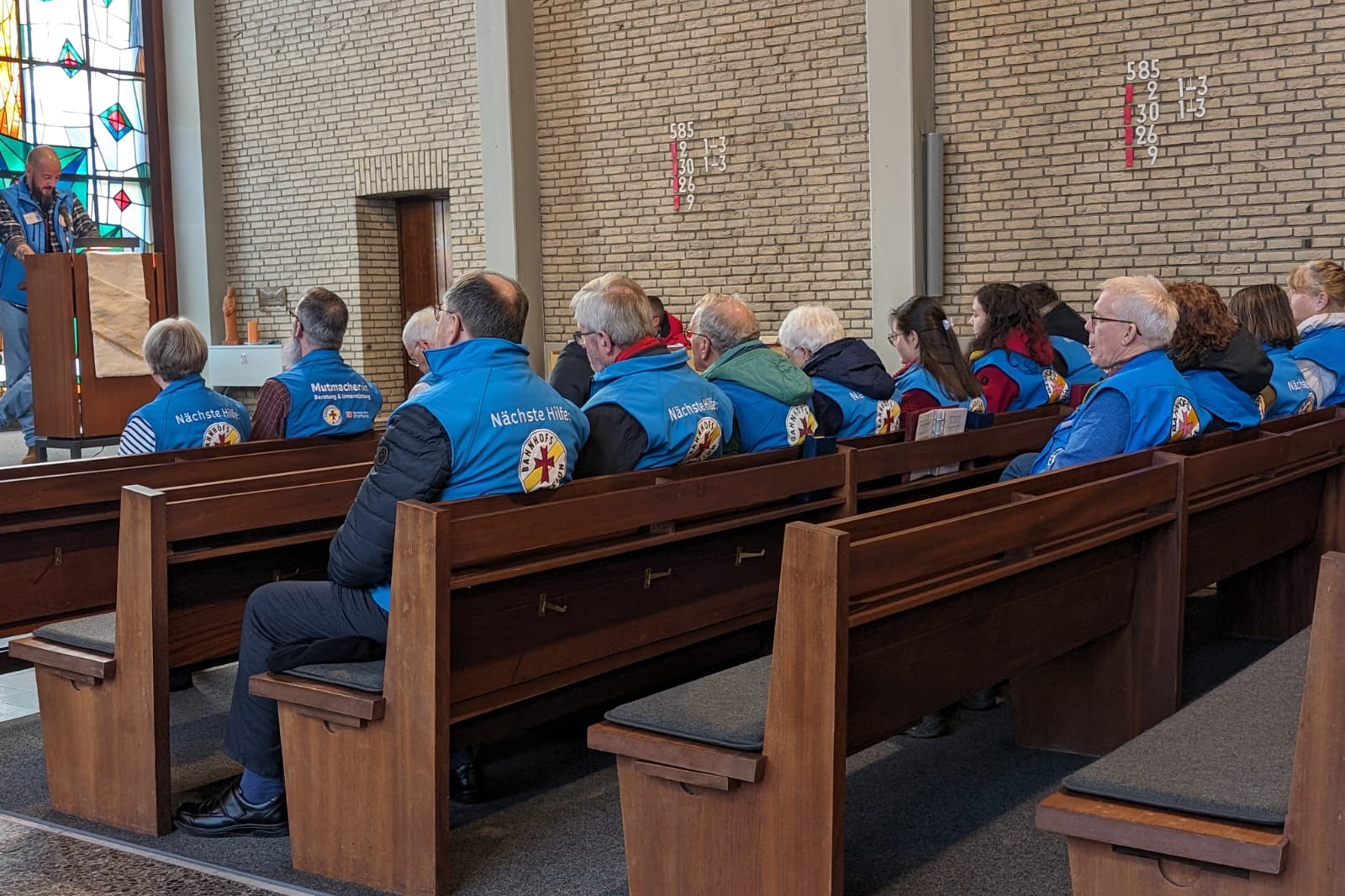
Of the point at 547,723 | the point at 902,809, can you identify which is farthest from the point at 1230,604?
the point at 547,723

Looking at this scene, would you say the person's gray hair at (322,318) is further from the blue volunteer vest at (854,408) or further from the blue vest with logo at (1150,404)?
the blue vest with logo at (1150,404)

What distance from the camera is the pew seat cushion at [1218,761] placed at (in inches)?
86.7

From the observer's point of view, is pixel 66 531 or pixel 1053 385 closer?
pixel 66 531

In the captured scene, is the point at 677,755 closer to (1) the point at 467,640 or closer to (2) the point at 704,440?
(1) the point at 467,640

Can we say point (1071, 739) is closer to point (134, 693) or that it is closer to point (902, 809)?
point (902, 809)

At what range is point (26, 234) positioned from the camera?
995cm

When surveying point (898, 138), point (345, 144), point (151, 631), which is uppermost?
point (345, 144)

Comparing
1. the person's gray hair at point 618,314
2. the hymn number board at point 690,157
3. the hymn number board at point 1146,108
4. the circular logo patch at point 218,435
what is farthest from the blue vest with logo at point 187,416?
the hymn number board at point 690,157

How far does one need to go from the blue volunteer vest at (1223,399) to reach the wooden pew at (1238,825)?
2.40 metres

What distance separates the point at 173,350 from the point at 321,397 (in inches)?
24.9

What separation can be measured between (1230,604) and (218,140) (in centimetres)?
1242

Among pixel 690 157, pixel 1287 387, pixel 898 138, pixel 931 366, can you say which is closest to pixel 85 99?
pixel 690 157

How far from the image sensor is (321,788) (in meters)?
3.17

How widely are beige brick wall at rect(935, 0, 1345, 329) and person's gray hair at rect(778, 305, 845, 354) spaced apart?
5000 mm
